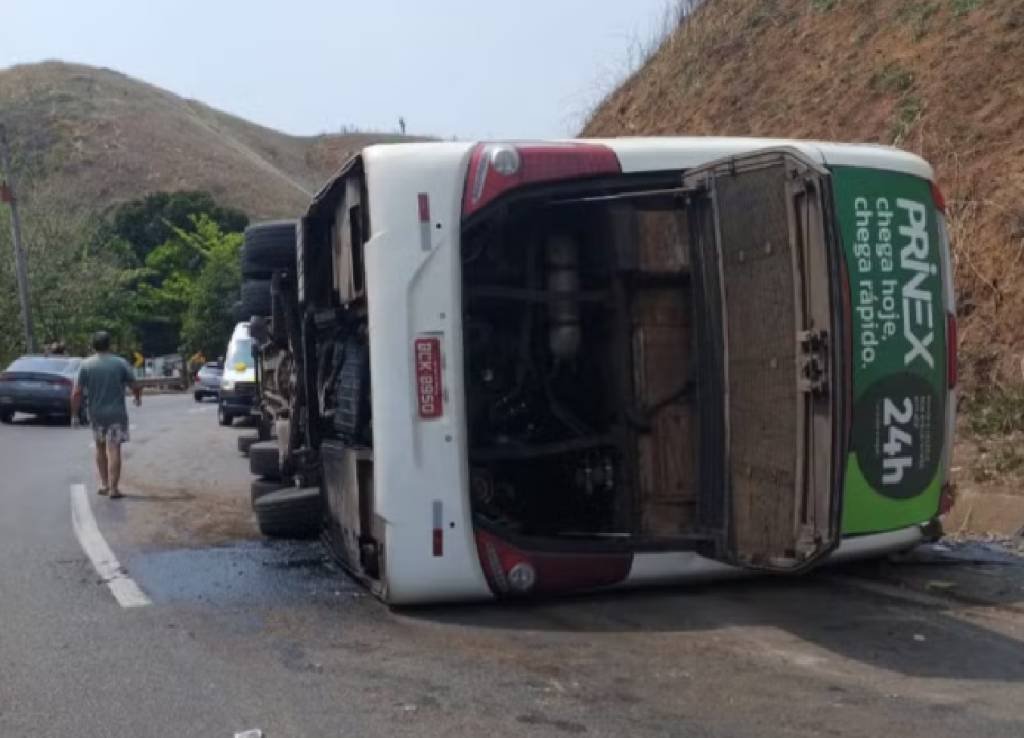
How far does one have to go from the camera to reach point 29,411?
91.1 feet

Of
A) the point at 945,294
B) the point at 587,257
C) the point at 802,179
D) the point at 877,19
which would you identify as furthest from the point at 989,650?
the point at 877,19

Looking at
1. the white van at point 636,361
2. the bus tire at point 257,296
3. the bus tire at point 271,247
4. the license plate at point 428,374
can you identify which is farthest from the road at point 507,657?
the bus tire at point 257,296

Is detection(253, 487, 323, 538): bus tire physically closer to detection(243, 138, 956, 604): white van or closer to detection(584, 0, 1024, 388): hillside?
detection(243, 138, 956, 604): white van

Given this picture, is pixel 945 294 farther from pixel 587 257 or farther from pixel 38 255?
pixel 38 255

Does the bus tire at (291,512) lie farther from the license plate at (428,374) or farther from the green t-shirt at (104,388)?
the green t-shirt at (104,388)

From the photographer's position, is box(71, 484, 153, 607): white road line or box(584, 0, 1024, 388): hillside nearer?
box(71, 484, 153, 607): white road line

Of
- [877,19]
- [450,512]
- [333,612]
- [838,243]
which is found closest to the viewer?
[838,243]

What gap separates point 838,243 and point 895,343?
0.64 metres

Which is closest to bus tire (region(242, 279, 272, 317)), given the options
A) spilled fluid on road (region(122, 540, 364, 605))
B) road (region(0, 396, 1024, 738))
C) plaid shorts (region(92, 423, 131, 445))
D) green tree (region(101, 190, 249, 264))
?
plaid shorts (region(92, 423, 131, 445))

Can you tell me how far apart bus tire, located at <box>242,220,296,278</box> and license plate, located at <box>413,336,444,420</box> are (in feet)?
14.8

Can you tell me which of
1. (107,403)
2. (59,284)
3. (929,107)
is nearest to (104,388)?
(107,403)

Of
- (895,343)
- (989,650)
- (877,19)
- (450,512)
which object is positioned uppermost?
(877,19)

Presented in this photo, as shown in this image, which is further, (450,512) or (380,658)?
(450,512)

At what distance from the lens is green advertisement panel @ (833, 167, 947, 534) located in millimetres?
6367
